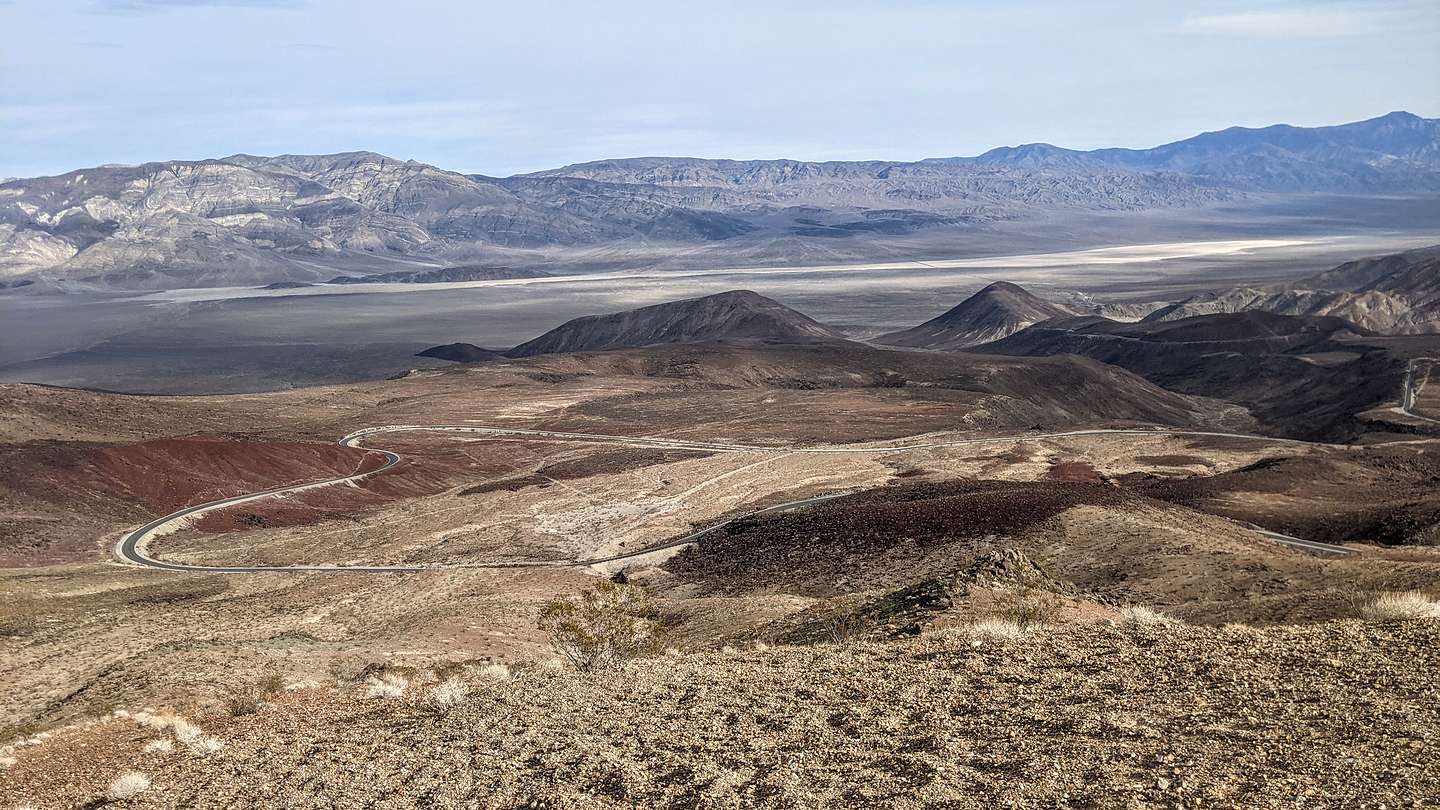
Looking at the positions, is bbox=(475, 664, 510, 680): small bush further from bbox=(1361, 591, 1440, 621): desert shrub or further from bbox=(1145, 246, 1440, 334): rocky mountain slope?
bbox=(1145, 246, 1440, 334): rocky mountain slope

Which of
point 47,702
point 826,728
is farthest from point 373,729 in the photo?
point 47,702

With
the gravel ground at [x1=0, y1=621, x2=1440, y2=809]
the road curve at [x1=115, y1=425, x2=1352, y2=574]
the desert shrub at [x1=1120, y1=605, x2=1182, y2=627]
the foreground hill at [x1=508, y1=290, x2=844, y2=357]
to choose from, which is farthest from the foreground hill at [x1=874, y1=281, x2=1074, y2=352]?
the gravel ground at [x1=0, y1=621, x2=1440, y2=809]

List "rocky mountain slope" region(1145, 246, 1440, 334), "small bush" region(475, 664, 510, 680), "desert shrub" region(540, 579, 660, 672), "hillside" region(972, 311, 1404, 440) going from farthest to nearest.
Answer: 1. "rocky mountain slope" region(1145, 246, 1440, 334)
2. "hillside" region(972, 311, 1404, 440)
3. "desert shrub" region(540, 579, 660, 672)
4. "small bush" region(475, 664, 510, 680)

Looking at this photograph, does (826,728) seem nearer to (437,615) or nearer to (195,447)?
(437,615)

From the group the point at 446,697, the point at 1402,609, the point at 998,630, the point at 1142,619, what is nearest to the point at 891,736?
the point at 998,630

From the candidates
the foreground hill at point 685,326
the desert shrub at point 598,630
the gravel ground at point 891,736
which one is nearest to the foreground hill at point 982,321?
the foreground hill at point 685,326
